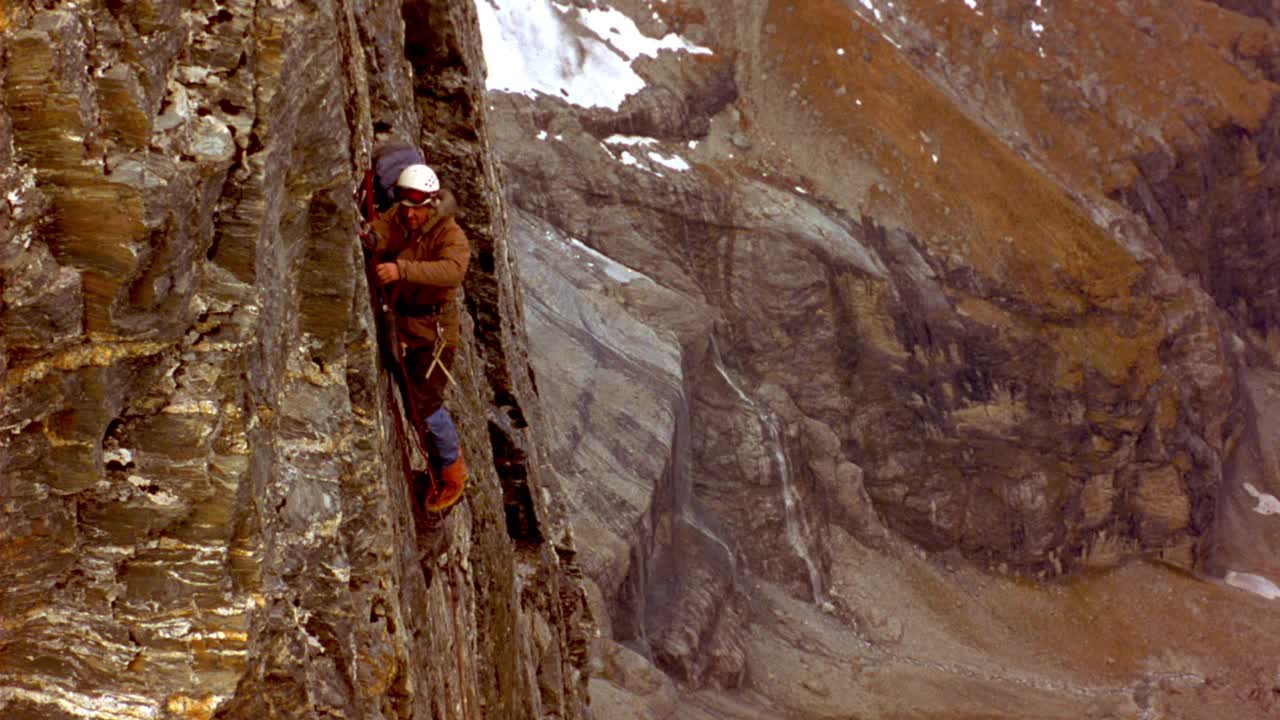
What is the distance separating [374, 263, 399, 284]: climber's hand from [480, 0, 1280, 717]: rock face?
103 ft

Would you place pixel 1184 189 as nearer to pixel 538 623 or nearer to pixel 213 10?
pixel 538 623

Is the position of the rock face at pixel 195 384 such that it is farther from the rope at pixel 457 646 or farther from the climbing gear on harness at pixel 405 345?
the rope at pixel 457 646

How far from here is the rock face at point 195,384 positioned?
24.1 feet

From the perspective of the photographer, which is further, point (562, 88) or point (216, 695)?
point (562, 88)

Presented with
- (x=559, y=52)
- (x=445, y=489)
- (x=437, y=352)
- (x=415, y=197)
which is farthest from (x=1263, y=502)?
(x=415, y=197)

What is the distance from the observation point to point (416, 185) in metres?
9.76

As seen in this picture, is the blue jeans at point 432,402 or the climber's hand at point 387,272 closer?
the climber's hand at point 387,272

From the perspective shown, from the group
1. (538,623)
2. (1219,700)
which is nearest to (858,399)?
(1219,700)

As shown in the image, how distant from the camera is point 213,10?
324 inches

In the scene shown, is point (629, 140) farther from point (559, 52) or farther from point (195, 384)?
point (195, 384)

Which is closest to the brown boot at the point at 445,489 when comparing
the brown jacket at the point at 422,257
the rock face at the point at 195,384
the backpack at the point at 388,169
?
the rock face at the point at 195,384

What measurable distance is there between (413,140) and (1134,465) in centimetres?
5357

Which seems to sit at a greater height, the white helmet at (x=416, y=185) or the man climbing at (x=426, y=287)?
the white helmet at (x=416, y=185)

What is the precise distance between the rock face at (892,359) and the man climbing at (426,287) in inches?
1187
